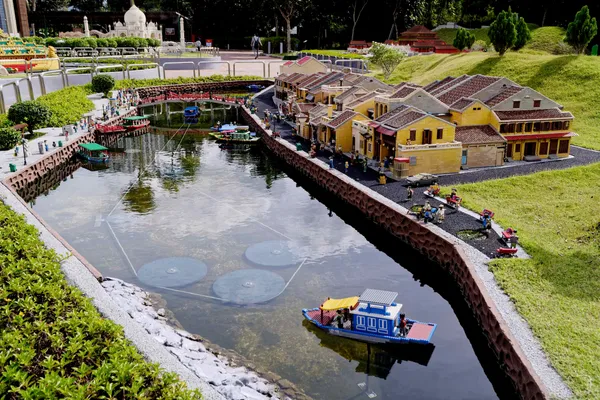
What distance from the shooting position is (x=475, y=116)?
58156mm

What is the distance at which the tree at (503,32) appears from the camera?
8369 cm

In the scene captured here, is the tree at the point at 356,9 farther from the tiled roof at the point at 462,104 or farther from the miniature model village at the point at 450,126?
the tiled roof at the point at 462,104

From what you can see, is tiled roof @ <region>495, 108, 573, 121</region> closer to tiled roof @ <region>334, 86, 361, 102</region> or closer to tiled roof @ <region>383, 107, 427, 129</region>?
tiled roof @ <region>383, 107, 427, 129</region>

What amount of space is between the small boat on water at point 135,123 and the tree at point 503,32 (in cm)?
5546

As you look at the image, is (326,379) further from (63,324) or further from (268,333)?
(63,324)

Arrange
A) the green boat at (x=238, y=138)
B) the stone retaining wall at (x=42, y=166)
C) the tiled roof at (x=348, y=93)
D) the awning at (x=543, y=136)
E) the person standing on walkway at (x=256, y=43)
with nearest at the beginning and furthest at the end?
1. the stone retaining wall at (x=42, y=166)
2. the awning at (x=543, y=136)
3. the tiled roof at (x=348, y=93)
4. the green boat at (x=238, y=138)
5. the person standing on walkway at (x=256, y=43)

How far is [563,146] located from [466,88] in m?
12.6

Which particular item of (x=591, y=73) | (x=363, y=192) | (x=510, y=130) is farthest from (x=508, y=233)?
(x=591, y=73)

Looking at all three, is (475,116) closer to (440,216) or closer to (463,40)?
(440,216)

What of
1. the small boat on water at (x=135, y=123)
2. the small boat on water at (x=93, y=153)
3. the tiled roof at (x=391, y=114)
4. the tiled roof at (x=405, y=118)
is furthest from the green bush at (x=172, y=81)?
the tiled roof at (x=405, y=118)

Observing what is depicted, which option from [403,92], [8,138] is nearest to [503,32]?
[403,92]

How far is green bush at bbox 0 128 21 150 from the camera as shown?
60938mm

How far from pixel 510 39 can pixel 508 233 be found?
56845 millimetres

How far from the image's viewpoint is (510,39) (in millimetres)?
84562
